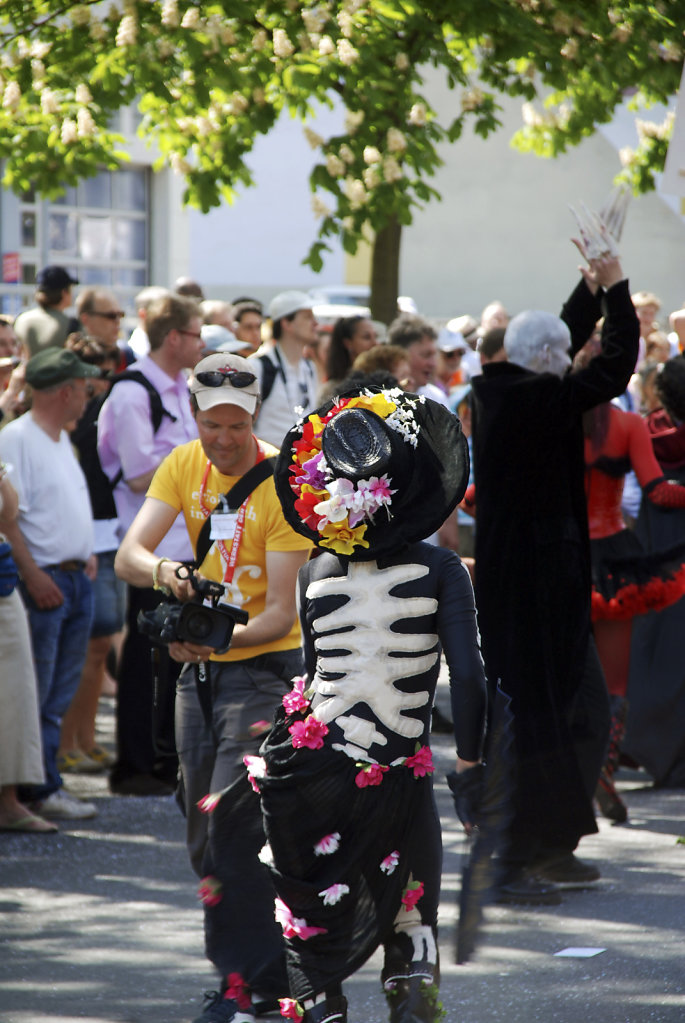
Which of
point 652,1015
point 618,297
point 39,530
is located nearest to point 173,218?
point 39,530

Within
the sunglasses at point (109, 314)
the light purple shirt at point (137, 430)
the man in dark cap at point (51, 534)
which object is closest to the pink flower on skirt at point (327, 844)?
the man in dark cap at point (51, 534)

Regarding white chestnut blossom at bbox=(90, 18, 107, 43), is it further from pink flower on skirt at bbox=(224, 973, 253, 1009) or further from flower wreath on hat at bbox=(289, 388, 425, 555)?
pink flower on skirt at bbox=(224, 973, 253, 1009)

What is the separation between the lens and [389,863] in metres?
3.73

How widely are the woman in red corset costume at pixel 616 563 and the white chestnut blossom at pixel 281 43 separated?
9.57 ft

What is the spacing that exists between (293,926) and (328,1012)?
0.22 metres

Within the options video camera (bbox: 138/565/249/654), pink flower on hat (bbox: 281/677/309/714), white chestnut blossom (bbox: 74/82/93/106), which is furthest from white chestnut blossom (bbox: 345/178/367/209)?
pink flower on hat (bbox: 281/677/309/714)

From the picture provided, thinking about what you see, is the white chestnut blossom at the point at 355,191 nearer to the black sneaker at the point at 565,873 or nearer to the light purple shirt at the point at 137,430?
the light purple shirt at the point at 137,430

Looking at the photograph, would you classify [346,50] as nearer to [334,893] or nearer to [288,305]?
[288,305]

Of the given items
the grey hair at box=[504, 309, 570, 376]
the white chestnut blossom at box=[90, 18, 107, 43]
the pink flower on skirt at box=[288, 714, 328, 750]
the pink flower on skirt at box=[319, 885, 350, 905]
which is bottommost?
the pink flower on skirt at box=[319, 885, 350, 905]

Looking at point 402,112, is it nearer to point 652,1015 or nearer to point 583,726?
point 583,726

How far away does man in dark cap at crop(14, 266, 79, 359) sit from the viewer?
10.1 metres

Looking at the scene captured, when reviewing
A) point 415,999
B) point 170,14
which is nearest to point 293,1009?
point 415,999

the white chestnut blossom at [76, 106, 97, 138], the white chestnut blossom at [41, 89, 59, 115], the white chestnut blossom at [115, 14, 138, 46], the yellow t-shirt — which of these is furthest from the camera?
the white chestnut blossom at [76, 106, 97, 138]

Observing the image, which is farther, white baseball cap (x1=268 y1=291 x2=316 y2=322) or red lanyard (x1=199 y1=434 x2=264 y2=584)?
white baseball cap (x1=268 y1=291 x2=316 y2=322)
